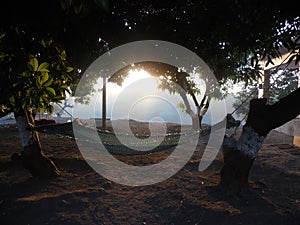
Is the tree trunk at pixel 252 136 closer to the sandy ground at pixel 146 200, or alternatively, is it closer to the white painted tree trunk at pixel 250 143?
the white painted tree trunk at pixel 250 143

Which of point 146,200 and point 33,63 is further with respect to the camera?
point 146,200

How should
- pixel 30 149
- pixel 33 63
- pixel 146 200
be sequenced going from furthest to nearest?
pixel 30 149 → pixel 146 200 → pixel 33 63

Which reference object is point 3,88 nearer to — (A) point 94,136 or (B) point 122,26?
(B) point 122,26

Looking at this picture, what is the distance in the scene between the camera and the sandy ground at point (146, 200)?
2.17m

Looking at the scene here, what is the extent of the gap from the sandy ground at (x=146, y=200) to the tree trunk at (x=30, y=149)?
14 cm

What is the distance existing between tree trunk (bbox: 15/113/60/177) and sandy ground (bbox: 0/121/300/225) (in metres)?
0.14

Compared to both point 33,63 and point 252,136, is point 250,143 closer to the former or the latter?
point 252,136

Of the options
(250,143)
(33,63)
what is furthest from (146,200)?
(33,63)

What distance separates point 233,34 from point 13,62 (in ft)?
7.61

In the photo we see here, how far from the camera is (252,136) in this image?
8.07 ft

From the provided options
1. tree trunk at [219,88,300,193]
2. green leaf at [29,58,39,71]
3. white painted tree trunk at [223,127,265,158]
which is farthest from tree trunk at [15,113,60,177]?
white painted tree trunk at [223,127,265,158]

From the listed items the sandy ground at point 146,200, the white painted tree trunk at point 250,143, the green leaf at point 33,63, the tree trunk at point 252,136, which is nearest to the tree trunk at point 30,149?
the sandy ground at point 146,200

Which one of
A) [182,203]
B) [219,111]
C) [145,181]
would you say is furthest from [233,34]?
[219,111]

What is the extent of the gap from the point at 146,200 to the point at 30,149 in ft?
5.39
